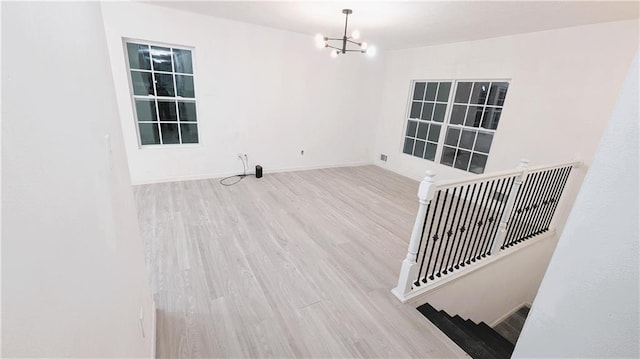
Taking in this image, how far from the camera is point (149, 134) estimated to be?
166 inches

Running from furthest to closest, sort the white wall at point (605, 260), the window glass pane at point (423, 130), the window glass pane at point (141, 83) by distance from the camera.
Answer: the window glass pane at point (423, 130) → the window glass pane at point (141, 83) → the white wall at point (605, 260)

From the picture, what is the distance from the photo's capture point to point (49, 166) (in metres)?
0.53

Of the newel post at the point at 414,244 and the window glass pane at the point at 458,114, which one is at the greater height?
the window glass pane at the point at 458,114

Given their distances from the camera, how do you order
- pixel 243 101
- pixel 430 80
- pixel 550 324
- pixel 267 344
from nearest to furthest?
pixel 550 324 < pixel 267 344 < pixel 243 101 < pixel 430 80

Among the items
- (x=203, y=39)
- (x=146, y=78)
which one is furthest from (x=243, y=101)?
(x=146, y=78)

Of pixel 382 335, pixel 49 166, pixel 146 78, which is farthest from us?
pixel 146 78

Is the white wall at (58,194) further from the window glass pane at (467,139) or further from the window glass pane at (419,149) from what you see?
the window glass pane at (419,149)

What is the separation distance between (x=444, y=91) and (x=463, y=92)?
39 cm

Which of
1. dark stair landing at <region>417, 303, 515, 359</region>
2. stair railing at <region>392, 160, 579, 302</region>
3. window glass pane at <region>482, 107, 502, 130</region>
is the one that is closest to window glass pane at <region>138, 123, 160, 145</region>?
stair railing at <region>392, 160, 579, 302</region>

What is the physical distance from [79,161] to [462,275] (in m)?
2.97

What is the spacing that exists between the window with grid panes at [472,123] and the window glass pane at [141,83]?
5058mm

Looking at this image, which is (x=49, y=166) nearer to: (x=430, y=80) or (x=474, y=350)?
(x=474, y=350)

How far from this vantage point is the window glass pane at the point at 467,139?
15.0 feet

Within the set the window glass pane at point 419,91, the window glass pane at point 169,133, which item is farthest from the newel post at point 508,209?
the window glass pane at point 169,133
